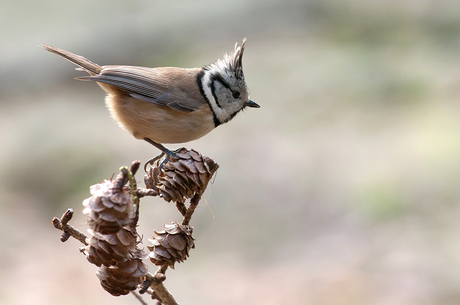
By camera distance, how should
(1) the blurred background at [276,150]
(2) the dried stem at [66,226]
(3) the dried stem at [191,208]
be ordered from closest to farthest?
(2) the dried stem at [66,226], (3) the dried stem at [191,208], (1) the blurred background at [276,150]

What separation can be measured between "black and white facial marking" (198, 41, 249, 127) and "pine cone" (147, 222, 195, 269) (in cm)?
158

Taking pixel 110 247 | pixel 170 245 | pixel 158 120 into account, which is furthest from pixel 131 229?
pixel 158 120

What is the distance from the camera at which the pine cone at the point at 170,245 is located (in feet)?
4.91

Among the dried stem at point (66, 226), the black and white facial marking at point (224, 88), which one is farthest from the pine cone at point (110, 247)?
the black and white facial marking at point (224, 88)

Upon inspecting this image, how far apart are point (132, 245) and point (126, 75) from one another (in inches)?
71.8

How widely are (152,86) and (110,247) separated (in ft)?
6.00

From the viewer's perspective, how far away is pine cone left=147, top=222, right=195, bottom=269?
4.91ft

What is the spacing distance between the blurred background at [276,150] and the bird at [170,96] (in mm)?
1379

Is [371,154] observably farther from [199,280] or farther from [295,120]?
[199,280]

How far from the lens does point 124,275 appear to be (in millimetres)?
1363

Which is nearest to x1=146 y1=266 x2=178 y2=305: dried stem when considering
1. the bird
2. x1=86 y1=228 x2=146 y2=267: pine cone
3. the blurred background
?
x1=86 y1=228 x2=146 y2=267: pine cone

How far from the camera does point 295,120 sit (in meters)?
6.20

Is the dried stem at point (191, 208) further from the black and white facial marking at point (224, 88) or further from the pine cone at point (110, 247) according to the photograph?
the black and white facial marking at point (224, 88)

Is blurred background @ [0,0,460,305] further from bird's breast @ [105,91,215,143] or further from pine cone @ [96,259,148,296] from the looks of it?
pine cone @ [96,259,148,296]
